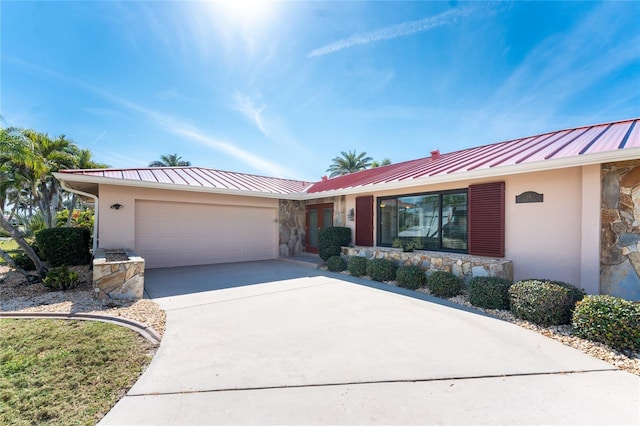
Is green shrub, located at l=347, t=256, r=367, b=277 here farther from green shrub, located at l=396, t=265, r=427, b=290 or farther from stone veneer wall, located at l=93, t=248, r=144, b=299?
stone veneer wall, located at l=93, t=248, r=144, b=299

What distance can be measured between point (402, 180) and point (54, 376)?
300 inches

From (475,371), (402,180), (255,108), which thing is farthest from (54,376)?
(255,108)

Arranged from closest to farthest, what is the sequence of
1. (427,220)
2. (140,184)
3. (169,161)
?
(427,220)
(140,184)
(169,161)

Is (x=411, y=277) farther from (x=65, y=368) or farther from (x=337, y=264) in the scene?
(x=65, y=368)

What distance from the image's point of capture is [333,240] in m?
10.1

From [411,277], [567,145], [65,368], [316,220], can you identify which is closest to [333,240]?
[316,220]

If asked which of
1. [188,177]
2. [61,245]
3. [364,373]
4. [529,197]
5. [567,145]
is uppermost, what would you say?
[567,145]

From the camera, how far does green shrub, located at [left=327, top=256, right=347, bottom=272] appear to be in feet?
30.8

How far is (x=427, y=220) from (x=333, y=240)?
334 cm

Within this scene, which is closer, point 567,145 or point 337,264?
point 567,145

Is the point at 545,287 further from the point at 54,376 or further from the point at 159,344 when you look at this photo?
the point at 54,376

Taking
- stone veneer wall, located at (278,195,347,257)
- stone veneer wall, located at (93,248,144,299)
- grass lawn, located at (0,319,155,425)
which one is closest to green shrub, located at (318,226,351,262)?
stone veneer wall, located at (278,195,347,257)

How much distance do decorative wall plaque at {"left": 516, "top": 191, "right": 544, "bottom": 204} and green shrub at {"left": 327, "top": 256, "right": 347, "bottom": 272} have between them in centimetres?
517

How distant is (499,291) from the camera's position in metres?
5.40
